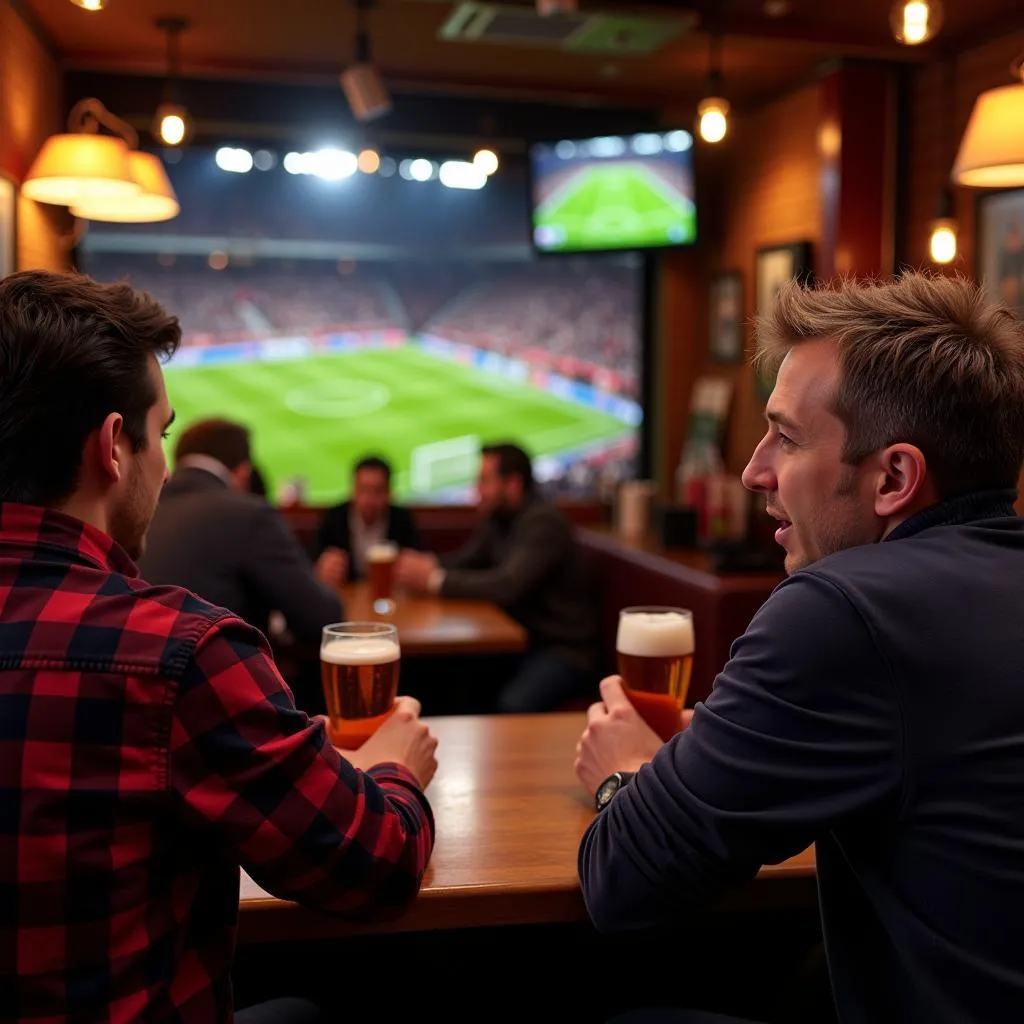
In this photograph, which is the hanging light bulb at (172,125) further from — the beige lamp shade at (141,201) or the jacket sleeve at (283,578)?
the jacket sleeve at (283,578)

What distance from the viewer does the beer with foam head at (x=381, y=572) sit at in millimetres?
3947

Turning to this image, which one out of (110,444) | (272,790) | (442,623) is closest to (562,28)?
(442,623)

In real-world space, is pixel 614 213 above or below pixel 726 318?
above

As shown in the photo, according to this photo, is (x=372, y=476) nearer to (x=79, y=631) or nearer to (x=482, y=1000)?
(x=482, y=1000)

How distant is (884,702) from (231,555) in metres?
2.28

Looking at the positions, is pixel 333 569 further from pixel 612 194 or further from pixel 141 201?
pixel 612 194

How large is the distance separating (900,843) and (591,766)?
1.87 ft

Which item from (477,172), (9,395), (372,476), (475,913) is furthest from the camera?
(477,172)

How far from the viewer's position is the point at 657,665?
1701 millimetres

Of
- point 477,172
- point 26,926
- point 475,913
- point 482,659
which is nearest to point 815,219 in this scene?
point 477,172

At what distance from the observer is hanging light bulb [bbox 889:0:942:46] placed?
299cm

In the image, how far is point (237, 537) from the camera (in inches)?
122

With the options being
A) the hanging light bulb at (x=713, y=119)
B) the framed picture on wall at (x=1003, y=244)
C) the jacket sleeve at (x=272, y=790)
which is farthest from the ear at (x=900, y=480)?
the hanging light bulb at (x=713, y=119)

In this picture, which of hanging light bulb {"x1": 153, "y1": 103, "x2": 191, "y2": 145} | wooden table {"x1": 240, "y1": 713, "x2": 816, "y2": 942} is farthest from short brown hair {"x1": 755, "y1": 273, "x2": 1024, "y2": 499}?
hanging light bulb {"x1": 153, "y1": 103, "x2": 191, "y2": 145}
